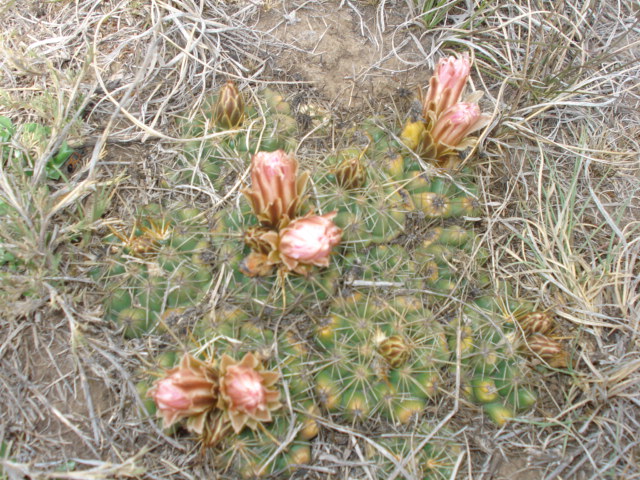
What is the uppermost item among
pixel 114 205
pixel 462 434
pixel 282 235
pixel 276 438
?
pixel 282 235

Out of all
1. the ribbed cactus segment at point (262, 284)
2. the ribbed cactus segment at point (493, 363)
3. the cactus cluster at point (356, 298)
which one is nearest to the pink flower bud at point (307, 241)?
the cactus cluster at point (356, 298)

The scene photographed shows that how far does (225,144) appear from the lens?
8.82 ft

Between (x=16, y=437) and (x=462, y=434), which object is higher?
(x=16, y=437)

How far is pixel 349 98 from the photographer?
3062mm

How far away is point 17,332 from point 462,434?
2069 mm

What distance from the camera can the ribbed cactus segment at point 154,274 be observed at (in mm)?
2381

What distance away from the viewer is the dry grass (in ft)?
7.44

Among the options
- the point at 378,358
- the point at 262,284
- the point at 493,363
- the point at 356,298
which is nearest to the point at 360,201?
the point at 356,298

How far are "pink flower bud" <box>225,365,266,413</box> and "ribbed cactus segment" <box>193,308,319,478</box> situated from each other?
0.59ft

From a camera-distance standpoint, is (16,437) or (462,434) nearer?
(16,437)

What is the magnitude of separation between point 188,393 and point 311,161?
1302mm

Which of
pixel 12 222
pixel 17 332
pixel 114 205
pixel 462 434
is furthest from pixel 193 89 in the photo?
pixel 462 434

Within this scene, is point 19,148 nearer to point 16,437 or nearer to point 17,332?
point 17,332

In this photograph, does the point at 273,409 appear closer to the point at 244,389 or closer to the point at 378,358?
the point at 244,389
